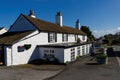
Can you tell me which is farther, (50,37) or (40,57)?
(50,37)

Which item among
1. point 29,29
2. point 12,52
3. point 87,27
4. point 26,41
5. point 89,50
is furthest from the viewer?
point 87,27

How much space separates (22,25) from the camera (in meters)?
24.4

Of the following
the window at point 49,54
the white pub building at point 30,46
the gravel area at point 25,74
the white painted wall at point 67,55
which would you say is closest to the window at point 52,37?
the white pub building at point 30,46

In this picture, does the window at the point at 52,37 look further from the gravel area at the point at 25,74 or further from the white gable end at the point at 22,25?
the gravel area at the point at 25,74

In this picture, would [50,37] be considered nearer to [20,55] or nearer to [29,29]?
[29,29]

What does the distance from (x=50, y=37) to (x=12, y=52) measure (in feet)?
28.7

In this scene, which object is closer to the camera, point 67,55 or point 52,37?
point 67,55

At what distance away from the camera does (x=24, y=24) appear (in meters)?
24.0

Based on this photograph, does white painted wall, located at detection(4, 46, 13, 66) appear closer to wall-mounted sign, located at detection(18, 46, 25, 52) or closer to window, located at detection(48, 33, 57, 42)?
wall-mounted sign, located at detection(18, 46, 25, 52)

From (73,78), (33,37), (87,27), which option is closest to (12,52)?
(33,37)

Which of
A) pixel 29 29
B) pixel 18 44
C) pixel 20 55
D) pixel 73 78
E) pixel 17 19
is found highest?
pixel 17 19

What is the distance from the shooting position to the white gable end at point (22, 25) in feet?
76.0

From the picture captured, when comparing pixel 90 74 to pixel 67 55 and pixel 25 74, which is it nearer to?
pixel 25 74

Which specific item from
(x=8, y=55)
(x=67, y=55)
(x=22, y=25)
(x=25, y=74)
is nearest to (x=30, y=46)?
(x=8, y=55)
